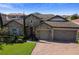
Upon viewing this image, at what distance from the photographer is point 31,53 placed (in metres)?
10.2

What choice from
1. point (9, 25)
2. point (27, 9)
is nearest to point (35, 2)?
point (27, 9)

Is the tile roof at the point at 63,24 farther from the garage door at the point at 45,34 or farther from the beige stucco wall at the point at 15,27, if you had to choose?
the beige stucco wall at the point at 15,27

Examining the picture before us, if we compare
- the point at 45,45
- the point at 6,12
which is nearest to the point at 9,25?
the point at 6,12

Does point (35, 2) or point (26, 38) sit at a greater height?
point (35, 2)

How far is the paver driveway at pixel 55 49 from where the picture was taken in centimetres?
1023

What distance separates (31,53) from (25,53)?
148mm

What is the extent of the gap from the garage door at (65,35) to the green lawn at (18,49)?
0.64m

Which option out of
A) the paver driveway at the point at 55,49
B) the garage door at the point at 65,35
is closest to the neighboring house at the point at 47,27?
the garage door at the point at 65,35

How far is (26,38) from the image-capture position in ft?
34.3

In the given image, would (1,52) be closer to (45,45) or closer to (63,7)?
(45,45)

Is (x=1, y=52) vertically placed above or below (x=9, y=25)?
below

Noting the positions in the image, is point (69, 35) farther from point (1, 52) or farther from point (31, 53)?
point (1, 52)

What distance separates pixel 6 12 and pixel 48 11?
105 cm

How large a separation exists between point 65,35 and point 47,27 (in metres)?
0.50
